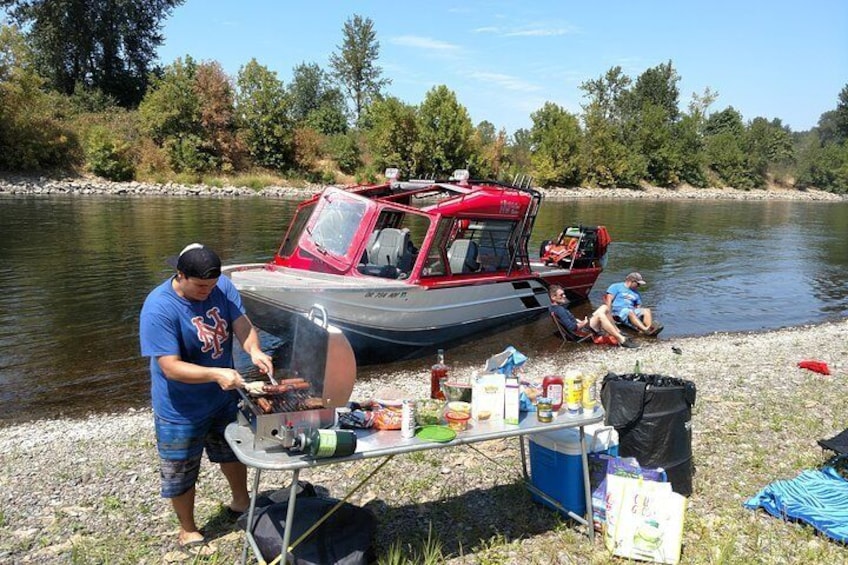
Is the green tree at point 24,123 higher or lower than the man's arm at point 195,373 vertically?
higher

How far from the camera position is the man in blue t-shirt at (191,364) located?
3865 millimetres

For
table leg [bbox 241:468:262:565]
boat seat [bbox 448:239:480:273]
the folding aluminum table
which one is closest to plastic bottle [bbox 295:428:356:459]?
the folding aluminum table

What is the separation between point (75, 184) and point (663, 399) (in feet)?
144

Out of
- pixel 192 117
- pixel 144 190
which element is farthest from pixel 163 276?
pixel 192 117

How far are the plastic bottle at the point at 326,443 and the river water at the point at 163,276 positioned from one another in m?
6.17

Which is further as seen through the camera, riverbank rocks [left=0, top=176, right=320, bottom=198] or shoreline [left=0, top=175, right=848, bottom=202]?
shoreline [left=0, top=175, right=848, bottom=202]

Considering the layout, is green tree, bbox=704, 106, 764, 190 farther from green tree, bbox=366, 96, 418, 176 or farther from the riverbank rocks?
the riverbank rocks

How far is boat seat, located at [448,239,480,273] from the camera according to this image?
11.3 metres

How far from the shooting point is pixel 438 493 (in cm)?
523

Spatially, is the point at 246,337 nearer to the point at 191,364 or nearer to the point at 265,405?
the point at 191,364

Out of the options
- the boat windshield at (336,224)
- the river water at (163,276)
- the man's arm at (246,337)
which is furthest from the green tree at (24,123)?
the man's arm at (246,337)

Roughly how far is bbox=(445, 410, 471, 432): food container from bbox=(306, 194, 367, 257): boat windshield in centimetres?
642

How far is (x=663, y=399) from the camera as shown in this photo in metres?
4.88

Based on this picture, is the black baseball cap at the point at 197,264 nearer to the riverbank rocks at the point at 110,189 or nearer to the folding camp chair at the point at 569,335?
the folding camp chair at the point at 569,335
